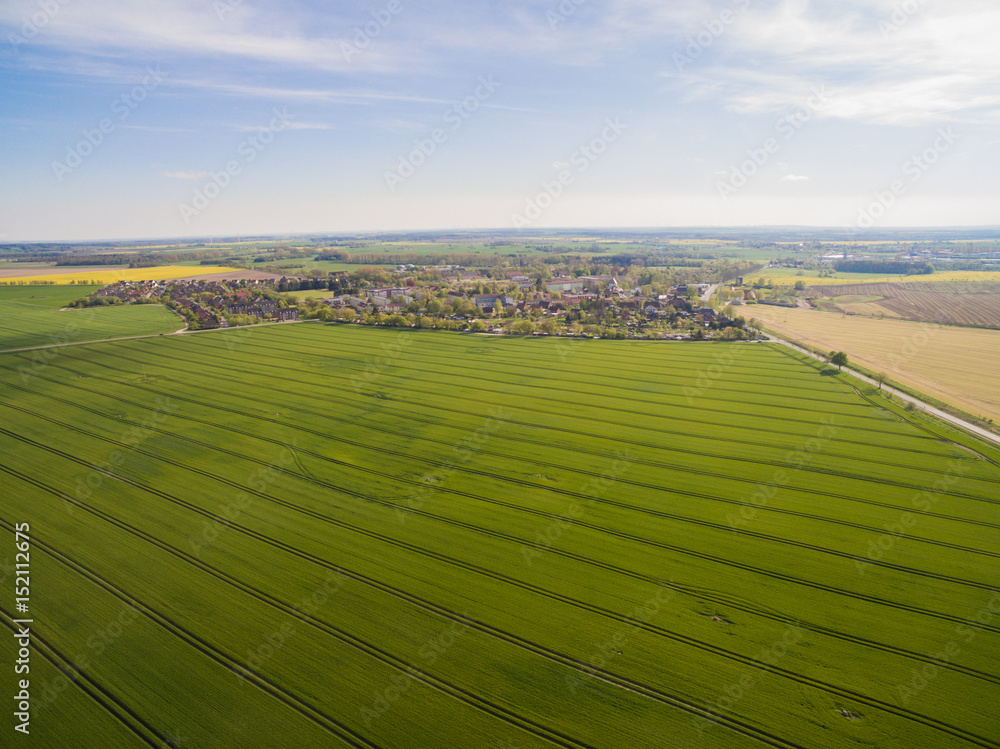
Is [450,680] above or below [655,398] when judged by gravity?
below

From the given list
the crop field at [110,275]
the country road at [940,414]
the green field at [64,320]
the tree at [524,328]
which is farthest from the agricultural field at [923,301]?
the crop field at [110,275]

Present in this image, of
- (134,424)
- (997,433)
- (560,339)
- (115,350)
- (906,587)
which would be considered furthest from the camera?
(560,339)

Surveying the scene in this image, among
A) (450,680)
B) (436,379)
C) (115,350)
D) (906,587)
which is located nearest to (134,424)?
(436,379)

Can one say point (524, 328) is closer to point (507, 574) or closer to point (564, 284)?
point (564, 284)

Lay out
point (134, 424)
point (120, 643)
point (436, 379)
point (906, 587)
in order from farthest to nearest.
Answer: point (436, 379) → point (134, 424) → point (906, 587) → point (120, 643)

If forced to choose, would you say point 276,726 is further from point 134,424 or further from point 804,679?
point 134,424
